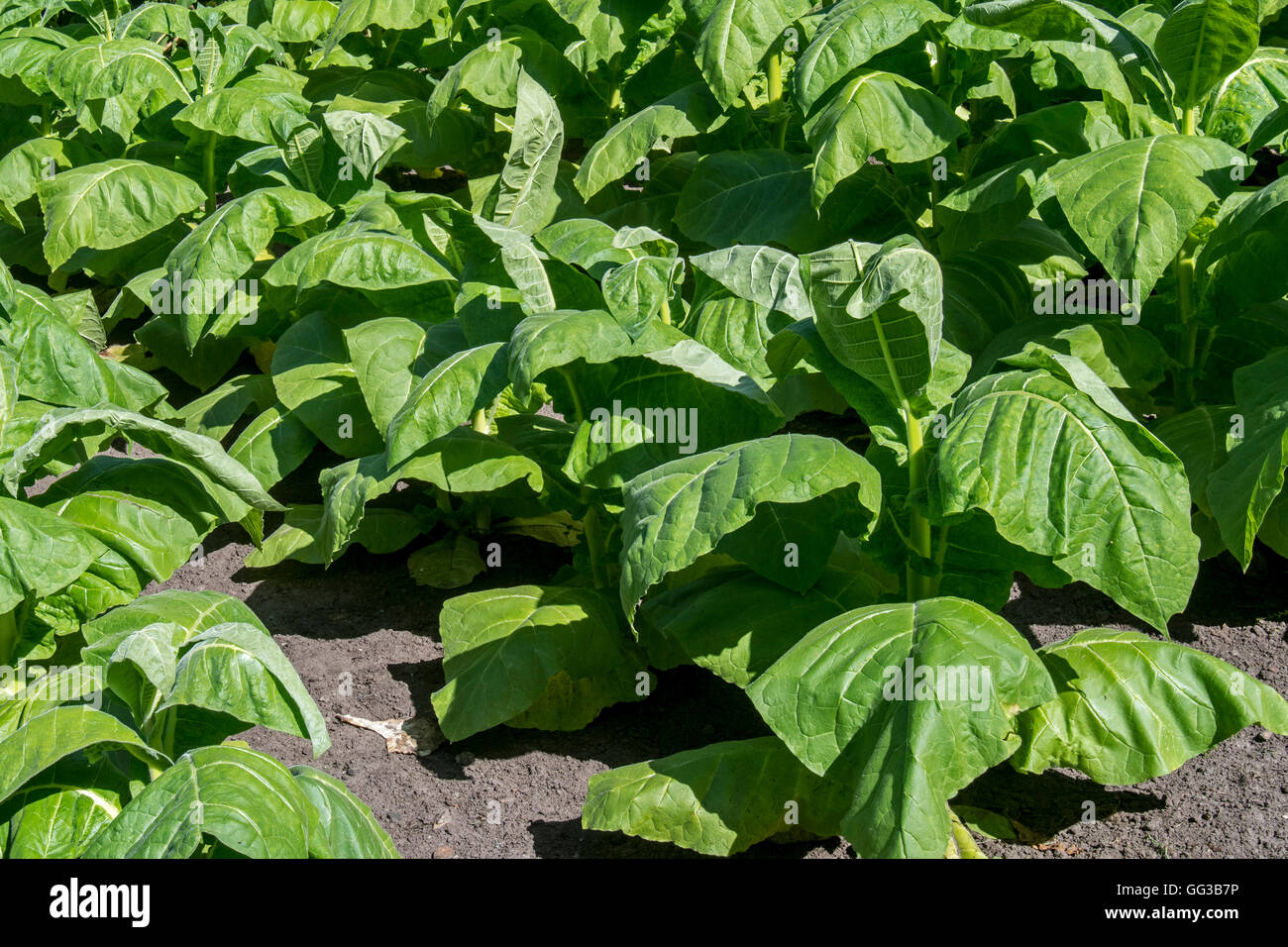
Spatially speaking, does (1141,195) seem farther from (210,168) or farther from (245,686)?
(210,168)

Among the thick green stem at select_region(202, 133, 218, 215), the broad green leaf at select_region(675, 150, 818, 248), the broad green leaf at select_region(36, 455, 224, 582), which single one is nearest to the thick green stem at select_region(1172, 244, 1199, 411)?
the broad green leaf at select_region(675, 150, 818, 248)

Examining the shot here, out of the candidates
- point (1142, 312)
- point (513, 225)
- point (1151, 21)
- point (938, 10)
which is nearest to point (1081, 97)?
point (1151, 21)

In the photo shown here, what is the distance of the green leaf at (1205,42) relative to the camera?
3480mm

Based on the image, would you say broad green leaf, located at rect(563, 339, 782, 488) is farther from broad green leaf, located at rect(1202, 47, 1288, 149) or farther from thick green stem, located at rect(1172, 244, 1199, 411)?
broad green leaf, located at rect(1202, 47, 1288, 149)

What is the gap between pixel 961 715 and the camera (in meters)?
2.29

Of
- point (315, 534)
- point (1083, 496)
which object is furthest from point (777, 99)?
point (1083, 496)

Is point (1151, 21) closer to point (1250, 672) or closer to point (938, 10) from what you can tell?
point (938, 10)

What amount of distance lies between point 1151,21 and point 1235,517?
189 centimetres

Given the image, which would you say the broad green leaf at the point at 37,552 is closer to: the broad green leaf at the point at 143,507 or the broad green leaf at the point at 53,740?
the broad green leaf at the point at 143,507

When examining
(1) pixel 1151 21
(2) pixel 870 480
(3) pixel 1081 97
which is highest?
(1) pixel 1151 21

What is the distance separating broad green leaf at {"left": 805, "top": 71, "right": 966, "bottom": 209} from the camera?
3604 millimetres

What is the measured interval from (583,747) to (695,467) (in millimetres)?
882

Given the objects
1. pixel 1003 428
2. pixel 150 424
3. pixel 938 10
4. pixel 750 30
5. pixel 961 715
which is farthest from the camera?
pixel 750 30

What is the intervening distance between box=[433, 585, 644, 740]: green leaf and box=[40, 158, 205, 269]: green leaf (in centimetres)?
217
